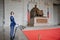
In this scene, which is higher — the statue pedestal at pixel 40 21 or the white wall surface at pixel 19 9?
the white wall surface at pixel 19 9

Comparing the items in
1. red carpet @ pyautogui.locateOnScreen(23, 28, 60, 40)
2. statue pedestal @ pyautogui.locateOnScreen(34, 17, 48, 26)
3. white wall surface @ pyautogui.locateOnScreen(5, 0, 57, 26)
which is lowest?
red carpet @ pyautogui.locateOnScreen(23, 28, 60, 40)

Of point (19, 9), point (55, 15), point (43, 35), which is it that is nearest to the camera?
point (43, 35)

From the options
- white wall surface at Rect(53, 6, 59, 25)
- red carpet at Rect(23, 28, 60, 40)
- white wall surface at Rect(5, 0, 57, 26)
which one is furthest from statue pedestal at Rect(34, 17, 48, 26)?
red carpet at Rect(23, 28, 60, 40)

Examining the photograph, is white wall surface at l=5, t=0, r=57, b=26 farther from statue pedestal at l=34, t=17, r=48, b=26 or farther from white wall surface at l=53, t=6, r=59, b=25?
white wall surface at l=53, t=6, r=59, b=25

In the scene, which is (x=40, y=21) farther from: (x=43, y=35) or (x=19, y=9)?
(x=43, y=35)

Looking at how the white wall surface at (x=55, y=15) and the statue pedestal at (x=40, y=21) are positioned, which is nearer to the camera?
the statue pedestal at (x=40, y=21)

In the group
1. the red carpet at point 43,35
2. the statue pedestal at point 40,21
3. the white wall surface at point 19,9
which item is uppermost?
the white wall surface at point 19,9

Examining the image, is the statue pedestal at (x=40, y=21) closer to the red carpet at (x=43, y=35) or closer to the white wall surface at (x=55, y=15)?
the white wall surface at (x=55, y=15)

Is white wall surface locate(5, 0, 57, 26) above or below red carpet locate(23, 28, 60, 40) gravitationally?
above

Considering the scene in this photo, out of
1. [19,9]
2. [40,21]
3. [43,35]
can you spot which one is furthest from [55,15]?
[43,35]

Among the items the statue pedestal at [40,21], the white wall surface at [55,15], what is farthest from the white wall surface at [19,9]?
the white wall surface at [55,15]

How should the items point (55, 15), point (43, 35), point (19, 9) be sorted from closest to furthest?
point (43, 35)
point (19, 9)
point (55, 15)

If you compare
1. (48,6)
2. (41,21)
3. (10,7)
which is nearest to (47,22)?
(41,21)

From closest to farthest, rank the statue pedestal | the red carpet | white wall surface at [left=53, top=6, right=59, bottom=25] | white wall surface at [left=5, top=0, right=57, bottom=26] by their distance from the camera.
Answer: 1. the red carpet
2. white wall surface at [left=5, top=0, right=57, bottom=26]
3. the statue pedestal
4. white wall surface at [left=53, top=6, right=59, bottom=25]
